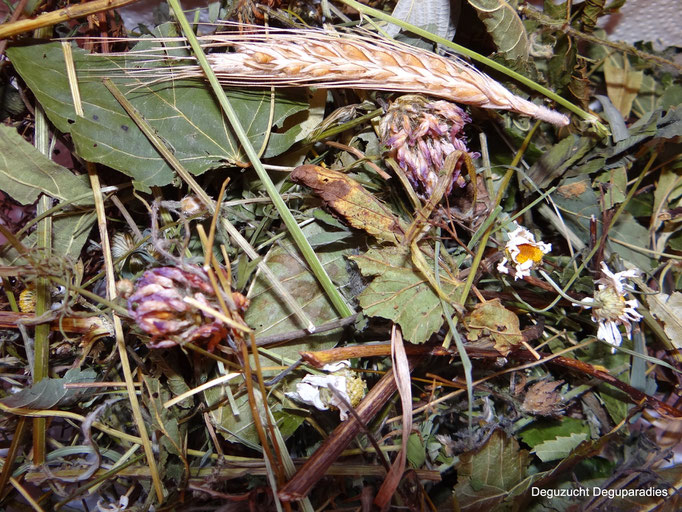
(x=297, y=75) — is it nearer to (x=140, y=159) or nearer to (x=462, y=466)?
(x=140, y=159)

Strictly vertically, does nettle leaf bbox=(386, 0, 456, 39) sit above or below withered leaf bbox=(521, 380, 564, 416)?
above

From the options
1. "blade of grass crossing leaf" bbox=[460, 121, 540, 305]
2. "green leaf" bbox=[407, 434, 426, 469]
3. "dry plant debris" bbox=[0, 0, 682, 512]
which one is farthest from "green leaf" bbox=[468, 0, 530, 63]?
"green leaf" bbox=[407, 434, 426, 469]

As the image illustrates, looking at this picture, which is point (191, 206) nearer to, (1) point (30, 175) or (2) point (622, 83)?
(1) point (30, 175)

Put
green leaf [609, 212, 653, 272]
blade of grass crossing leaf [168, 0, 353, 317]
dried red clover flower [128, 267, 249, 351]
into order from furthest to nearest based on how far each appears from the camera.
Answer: green leaf [609, 212, 653, 272] → blade of grass crossing leaf [168, 0, 353, 317] → dried red clover flower [128, 267, 249, 351]

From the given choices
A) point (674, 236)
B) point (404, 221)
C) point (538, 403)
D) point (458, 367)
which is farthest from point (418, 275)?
point (674, 236)

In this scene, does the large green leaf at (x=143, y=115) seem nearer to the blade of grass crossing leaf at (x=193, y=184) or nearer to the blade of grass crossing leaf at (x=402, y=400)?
the blade of grass crossing leaf at (x=193, y=184)

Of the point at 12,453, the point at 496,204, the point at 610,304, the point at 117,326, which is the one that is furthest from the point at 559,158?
the point at 12,453

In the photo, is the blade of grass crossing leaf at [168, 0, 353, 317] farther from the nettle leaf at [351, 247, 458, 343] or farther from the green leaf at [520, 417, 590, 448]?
the green leaf at [520, 417, 590, 448]
